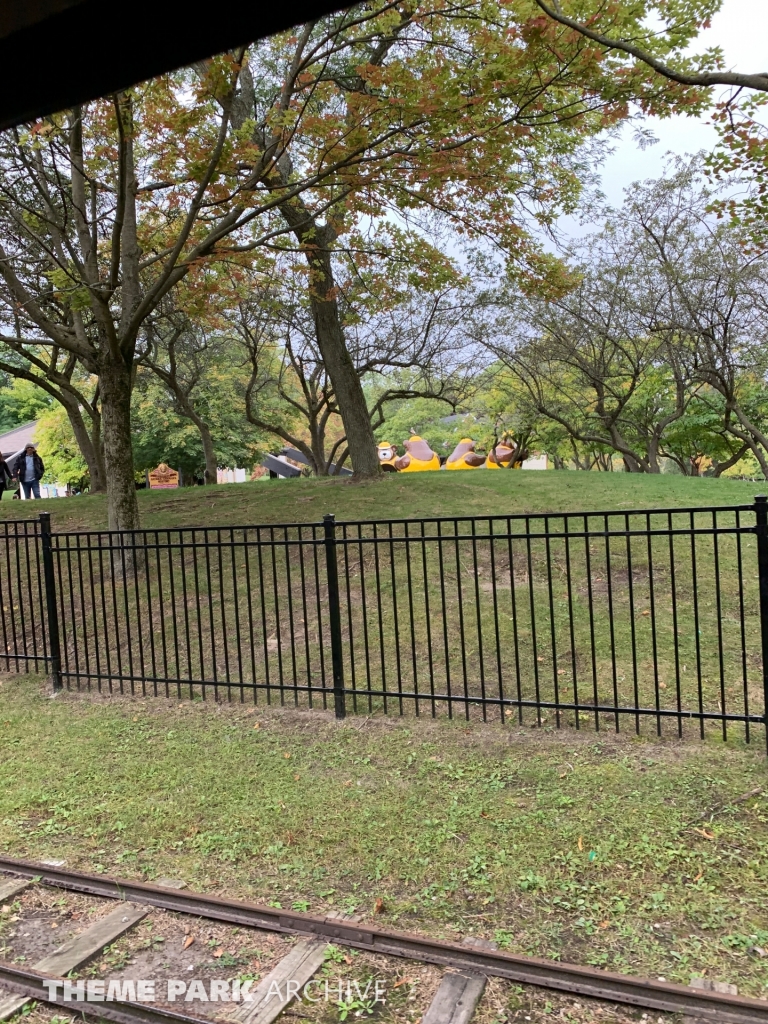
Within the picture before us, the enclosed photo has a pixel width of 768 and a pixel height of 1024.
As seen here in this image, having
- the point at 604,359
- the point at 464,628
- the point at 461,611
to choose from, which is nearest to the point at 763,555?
the point at 461,611

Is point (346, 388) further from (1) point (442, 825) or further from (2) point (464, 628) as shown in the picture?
(1) point (442, 825)

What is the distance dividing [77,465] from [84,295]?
2944cm

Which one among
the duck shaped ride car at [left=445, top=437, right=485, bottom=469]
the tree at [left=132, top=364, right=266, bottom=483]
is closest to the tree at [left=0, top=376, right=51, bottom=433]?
the tree at [left=132, top=364, right=266, bottom=483]

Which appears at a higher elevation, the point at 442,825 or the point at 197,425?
the point at 197,425

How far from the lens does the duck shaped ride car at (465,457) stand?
38531mm

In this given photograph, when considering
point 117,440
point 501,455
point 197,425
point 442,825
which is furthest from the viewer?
point 501,455

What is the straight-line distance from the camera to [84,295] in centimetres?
938

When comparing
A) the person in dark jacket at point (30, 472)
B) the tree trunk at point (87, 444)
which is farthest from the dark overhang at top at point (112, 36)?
the person in dark jacket at point (30, 472)

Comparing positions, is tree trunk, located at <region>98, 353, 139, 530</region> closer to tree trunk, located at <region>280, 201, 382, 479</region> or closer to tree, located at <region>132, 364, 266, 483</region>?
tree trunk, located at <region>280, 201, 382, 479</region>

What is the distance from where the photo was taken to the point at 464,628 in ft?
22.8

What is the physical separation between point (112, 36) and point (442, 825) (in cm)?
387

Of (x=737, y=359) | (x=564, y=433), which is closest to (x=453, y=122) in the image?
(x=737, y=359)

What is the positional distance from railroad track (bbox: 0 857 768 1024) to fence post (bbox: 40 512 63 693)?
12.5 feet

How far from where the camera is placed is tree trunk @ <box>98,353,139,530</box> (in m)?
9.66
